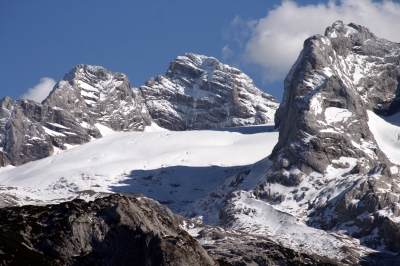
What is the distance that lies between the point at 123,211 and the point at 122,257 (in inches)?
394

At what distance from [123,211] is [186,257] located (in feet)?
44.6

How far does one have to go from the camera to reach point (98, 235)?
155125mm

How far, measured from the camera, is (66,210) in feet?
521

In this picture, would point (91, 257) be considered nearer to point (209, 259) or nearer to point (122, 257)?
point (122, 257)

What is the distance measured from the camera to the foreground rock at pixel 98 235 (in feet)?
488

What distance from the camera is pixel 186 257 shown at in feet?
518

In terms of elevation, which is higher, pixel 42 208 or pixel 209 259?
pixel 42 208

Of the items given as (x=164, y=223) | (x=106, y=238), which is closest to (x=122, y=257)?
(x=106, y=238)

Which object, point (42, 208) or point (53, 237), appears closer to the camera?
point (53, 237)

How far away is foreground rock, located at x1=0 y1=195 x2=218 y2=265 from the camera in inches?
5851

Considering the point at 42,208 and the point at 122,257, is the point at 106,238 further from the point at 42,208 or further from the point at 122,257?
the point at 42,208

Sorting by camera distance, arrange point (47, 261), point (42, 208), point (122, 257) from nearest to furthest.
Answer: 1. point (47, 261)
2. point (122, 257)
3. point (42, 208)

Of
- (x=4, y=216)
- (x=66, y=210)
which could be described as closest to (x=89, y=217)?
(x=66, y=210)

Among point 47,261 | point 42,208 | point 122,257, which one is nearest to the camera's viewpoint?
point 47,261
